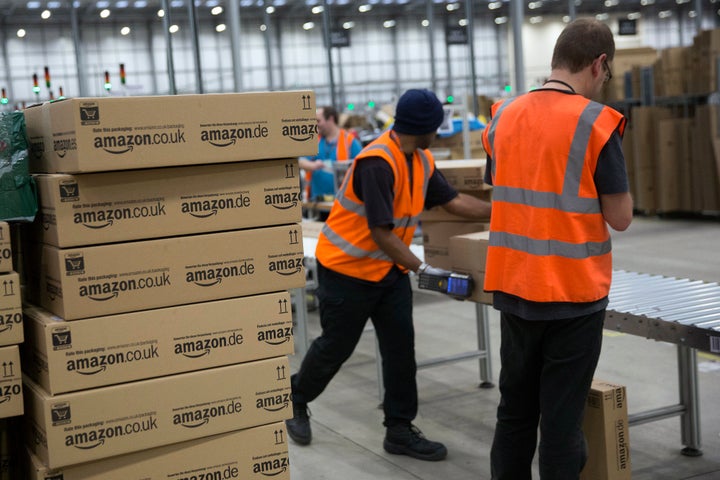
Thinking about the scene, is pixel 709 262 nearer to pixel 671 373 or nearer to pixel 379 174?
pixel 671 373

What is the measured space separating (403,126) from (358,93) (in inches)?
901

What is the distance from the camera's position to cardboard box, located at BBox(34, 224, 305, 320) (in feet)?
8.00

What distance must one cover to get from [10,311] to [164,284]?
43 cm

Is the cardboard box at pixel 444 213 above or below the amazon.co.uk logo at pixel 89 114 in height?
below

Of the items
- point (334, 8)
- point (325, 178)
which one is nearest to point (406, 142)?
point (325, 178)

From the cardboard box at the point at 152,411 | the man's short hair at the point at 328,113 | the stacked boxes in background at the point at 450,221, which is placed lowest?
the cardboard box at the point at 152,411

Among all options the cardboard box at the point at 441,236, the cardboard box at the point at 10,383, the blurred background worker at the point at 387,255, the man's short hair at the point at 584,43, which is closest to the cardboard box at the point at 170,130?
the cardboard box at the point at 10,383

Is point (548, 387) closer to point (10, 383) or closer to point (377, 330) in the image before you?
point (377, 330)

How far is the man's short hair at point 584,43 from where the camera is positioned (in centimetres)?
254

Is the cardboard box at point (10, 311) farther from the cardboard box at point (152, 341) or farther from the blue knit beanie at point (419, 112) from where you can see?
the blue knit beanie at point (419, 112)

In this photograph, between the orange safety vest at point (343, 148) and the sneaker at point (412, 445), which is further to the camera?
the orange safety vest at point (343, 148)

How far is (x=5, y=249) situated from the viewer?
2443mm

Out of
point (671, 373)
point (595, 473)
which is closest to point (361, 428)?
point (595, 473)

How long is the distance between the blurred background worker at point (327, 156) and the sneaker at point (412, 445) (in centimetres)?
415
